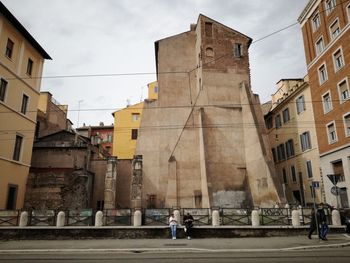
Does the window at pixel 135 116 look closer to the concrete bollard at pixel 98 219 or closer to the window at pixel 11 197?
the window at pixel 11 197

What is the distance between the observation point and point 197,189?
25406mm

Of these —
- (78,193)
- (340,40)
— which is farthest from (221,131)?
(78,193)

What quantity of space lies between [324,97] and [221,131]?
29.7 feet

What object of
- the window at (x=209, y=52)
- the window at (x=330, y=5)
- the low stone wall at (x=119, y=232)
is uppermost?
the window at (x=330, y=5)

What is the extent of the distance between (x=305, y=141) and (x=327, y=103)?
19.8 feet

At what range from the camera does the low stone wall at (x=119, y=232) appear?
15.5m

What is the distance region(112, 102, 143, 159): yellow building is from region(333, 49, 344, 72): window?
27.3 m

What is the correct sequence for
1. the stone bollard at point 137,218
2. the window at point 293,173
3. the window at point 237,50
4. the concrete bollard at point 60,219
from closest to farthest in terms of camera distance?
the concrete bollard at point 60,219 < the stone bollard at point 137,218 < the window at point 237,50 < the window at point 293,173

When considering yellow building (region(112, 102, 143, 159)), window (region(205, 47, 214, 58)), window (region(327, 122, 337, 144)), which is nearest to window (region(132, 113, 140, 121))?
yellow building (region(112, 102, 143, 159))

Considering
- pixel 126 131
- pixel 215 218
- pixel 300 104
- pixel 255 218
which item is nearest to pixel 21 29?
pixel 215 218

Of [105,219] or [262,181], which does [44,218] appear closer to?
[105,219]

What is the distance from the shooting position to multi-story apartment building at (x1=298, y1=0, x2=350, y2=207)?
2191 centimetres

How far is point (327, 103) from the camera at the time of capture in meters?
24.6

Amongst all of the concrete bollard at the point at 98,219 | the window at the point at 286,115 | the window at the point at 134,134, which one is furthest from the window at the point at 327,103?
the window at the point at 134,134
